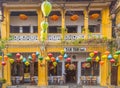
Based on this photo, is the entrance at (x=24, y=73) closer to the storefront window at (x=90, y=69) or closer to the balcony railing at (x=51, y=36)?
the balcony railing at (x=51, y=36)

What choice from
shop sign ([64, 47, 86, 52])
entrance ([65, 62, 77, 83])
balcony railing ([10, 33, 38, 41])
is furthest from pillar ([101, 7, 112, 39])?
balcony railing ([10, 33, 38, 41])

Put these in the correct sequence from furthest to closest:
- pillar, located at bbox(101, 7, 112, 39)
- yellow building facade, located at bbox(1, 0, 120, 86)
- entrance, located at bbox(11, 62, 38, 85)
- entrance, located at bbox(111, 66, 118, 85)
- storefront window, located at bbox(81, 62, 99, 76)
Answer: storefront window, located at bbox(81, 62, 99, 76)
entrance, located at bbox(11, 62, 38, 85)
entrance, located at bbox(111, 66, 118, 85)
pillar, located at bbox(101, 7, 112, 39)
yellow building facade, located at bbox(1, 0, 120, 86)

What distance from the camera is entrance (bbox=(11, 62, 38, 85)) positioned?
21594mm

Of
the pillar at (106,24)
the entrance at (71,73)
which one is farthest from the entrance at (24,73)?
the pillar at (106,24)

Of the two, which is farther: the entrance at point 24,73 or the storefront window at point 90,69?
the storefront window at point 90,69

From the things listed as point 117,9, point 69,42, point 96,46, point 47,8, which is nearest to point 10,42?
point 69,42

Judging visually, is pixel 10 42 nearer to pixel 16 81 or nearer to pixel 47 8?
pixel 16 81

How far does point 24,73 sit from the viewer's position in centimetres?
2198

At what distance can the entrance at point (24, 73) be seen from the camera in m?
21.6

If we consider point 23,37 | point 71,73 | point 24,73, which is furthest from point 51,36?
point 24,73

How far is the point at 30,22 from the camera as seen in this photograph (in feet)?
72.6

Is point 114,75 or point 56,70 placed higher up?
point 56,70

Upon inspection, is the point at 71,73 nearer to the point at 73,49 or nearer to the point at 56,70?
the point at 56,70

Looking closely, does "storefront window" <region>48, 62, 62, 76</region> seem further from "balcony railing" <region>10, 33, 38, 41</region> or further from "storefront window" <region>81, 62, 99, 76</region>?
"balcony railing" <region>10, 33, 38, 41</region>
